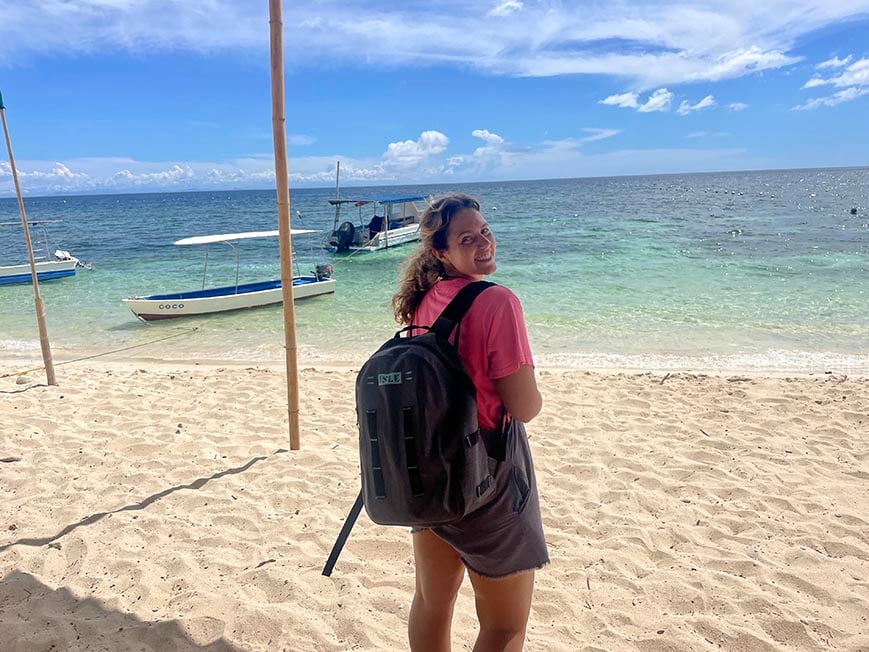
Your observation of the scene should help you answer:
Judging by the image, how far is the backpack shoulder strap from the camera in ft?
4.61

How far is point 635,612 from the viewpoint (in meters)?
2.72

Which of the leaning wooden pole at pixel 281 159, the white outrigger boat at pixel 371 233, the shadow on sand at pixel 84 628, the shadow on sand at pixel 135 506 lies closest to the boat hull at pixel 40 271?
the white outrigger boat at pixel 371 233

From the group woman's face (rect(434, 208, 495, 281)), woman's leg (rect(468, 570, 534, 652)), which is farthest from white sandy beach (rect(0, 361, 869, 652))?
woman's face (rect(434, 208, 495, 281))

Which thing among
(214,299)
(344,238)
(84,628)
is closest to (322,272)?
(214,299)

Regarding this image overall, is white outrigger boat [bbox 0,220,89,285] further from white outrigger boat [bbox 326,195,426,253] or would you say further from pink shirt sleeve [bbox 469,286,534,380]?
pink shirt sleeve [bbox 469,286,534,380]

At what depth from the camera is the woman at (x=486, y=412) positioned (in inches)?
55.0

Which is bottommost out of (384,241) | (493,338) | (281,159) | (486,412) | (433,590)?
(384,241)

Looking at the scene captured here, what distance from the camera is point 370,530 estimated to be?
3.42 meters

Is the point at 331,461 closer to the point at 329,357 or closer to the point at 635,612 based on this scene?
the point at 635,612

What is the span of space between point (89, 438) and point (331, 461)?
2.12 meters

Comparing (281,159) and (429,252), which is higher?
(281,159)

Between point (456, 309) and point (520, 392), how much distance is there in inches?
10.3

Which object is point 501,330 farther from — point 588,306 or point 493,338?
point 588,306

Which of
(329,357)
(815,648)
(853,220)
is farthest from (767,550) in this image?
(853,220)
